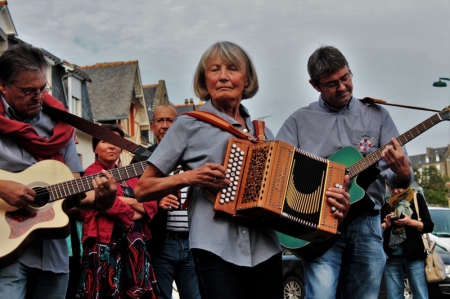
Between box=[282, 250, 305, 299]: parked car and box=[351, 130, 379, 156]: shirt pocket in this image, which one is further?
box=[282, 250, 305, 299]: parked car

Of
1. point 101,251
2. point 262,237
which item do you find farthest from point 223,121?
point 101,251

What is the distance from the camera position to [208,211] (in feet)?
12.5

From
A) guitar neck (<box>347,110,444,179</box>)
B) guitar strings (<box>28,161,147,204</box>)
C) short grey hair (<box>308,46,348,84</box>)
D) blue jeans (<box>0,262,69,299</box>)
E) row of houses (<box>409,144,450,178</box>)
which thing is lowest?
blue jeans (<box>0,262,69,299</box>)

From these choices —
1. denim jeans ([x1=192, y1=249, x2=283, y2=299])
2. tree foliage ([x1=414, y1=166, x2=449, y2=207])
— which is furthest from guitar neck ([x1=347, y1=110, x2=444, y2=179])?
tree foliage ([x1=414, y1=166, x2=449, y2=207])

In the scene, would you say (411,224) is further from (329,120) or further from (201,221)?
(201,221)

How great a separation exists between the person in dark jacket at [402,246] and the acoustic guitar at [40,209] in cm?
503

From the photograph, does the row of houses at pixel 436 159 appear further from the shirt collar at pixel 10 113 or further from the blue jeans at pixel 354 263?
the shirt collar at pixel 10 113

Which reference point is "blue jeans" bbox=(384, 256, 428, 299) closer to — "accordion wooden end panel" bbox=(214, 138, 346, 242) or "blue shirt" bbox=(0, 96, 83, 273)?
"accordion wooden end panel" bbox=(214, 138, 346, 242)

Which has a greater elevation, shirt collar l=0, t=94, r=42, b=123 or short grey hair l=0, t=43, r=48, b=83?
short grey hair l=0, t=43, r=48, b=83

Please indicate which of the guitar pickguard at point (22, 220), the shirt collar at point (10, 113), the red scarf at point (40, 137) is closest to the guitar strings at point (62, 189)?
the guitar pickguard at point (22, 220)

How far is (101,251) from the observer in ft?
19.1

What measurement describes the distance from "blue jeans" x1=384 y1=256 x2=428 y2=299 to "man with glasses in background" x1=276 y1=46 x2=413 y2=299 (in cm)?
369

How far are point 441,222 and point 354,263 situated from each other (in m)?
9.96

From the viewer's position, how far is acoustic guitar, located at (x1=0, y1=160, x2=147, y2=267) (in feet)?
13.9
